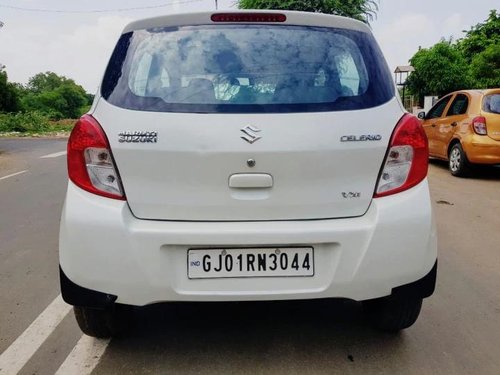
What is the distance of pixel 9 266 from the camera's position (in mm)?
4566

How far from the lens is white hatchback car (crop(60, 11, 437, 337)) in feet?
8.16

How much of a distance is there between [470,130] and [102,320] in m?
7.91

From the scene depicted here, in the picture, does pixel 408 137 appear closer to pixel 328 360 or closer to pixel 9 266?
pixel 328 360

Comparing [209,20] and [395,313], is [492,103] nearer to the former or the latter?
[395,313]

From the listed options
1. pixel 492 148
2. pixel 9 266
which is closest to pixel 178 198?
pixel 9 266

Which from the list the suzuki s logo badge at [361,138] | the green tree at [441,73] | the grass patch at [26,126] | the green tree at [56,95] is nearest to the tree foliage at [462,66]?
the green tree at [441,73]

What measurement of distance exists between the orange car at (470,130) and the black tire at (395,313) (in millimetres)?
6842

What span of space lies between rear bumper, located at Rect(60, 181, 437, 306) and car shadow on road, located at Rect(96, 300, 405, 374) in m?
0.44

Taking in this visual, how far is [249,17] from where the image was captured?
2.78 metres

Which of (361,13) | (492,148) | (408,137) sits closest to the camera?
(408,137)

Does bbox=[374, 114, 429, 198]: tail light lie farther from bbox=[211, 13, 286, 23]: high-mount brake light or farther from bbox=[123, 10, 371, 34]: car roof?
bbox=[211, 13, 286, 23]: high-mount brake light

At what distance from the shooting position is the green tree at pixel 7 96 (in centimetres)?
6544

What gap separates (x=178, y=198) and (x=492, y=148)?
7814 mm

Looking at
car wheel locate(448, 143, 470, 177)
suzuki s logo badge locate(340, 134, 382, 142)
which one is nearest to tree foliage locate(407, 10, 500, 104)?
car wheel locate(448, 143, 470, 177)
